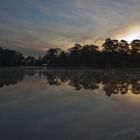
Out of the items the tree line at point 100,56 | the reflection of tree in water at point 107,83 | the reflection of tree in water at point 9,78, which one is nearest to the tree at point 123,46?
the tree line at point 100,56

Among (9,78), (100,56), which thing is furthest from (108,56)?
(9,78)

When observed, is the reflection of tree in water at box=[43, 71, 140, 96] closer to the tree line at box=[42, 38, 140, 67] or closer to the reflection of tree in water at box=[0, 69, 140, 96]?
the reflection of tree in water at box=[0, 69, 140, 96]

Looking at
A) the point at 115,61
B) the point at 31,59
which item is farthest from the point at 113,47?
the point at 31,59

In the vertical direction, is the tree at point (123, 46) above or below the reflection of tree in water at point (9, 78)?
above

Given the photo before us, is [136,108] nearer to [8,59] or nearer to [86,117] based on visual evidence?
[86,117]

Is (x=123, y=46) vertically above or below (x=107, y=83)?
above

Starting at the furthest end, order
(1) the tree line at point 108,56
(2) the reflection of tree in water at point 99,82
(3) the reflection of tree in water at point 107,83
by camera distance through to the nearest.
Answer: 1. (1) the tree line at point 108,56
2. (2) the reflection of tree in water at point 99,82
3. (3) the reflection of tree in water at point 107,83

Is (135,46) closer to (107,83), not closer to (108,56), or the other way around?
(108,56)

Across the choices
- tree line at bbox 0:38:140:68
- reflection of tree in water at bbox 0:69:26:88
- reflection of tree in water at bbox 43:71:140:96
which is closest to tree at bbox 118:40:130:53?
tree line at bbox 0:38:140:68

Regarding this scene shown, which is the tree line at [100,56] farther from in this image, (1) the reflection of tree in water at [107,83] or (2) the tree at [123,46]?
(1) the reflection of tree in water at [107,83]

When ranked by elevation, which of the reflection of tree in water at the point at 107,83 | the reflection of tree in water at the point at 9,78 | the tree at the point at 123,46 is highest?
the tree at the point at 123,46

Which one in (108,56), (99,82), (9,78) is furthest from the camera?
(108,56)

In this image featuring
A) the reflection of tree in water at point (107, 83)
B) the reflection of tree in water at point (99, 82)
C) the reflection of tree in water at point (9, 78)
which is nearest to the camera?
the reflection of tree in water at point (107, 83)

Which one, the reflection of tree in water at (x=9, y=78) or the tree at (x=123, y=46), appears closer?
the reflection of tree in water at (x=9, y=78)
